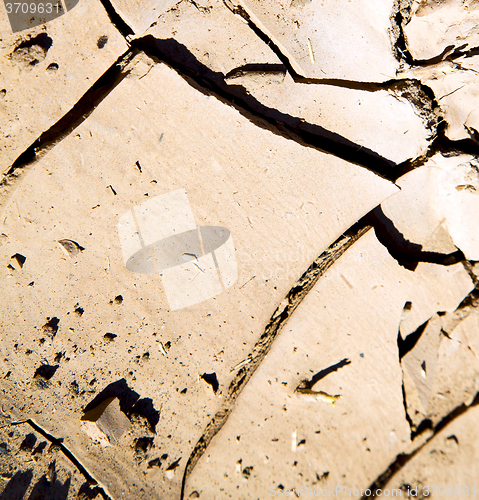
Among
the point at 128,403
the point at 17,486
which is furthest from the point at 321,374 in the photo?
the point at 17,486

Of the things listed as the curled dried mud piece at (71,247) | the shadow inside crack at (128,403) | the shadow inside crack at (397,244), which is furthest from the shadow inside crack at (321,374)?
the curled dried mud piece at (71,247)

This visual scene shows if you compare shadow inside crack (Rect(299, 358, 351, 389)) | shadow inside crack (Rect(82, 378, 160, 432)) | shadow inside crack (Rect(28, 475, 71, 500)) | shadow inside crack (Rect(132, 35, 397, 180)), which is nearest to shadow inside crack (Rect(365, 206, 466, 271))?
shadow inside crack (Rect(132, 35, 397, 180))

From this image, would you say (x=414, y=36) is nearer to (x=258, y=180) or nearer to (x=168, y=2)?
(x=258, y=180)

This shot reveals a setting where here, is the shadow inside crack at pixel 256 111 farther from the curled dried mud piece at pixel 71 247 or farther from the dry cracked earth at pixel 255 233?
the curled dried mud piece at pixel 71 247

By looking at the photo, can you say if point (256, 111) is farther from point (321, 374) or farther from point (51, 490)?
point (51, 490)

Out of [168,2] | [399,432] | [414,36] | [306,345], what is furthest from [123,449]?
[414,36]

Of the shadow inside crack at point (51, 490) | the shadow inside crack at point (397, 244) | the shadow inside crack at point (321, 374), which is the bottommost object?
the shadow inside crack at point (321, 374)

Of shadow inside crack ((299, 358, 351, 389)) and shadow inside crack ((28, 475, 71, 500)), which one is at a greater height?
shadow inside crack ((28, 475, 71, 500))

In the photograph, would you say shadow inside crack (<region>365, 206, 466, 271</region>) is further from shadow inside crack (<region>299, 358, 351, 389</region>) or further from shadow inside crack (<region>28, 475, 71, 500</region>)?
shadow inside crack (<region>28, 475, 71, 500</region>)
